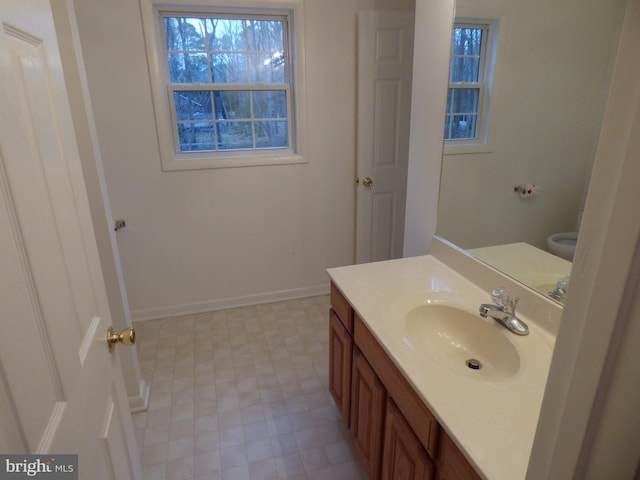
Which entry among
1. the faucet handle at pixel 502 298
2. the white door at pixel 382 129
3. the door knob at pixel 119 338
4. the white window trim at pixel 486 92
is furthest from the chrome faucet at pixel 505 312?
the white door at pixel 382 129

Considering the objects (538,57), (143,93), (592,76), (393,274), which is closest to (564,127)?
(592,76)

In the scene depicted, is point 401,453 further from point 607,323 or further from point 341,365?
point 607,323

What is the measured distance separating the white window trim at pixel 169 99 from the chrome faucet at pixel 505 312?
75.3 inches

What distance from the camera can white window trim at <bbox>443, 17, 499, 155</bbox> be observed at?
1.50 metres

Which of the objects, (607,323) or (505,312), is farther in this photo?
(505,312)

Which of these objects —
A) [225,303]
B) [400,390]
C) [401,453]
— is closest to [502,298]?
[400,390]

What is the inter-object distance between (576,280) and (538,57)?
123 centimetres

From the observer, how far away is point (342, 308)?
1659mm

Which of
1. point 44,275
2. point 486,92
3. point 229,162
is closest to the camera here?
point 44,275

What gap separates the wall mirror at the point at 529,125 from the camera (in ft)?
3.91

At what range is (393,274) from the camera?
1.73m

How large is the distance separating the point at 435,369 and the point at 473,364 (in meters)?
0.31

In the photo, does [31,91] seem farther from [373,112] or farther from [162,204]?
[373,112]

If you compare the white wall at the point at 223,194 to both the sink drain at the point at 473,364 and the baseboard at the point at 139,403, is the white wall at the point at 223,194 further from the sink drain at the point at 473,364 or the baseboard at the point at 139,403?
the sink drain at the point at 473,364
